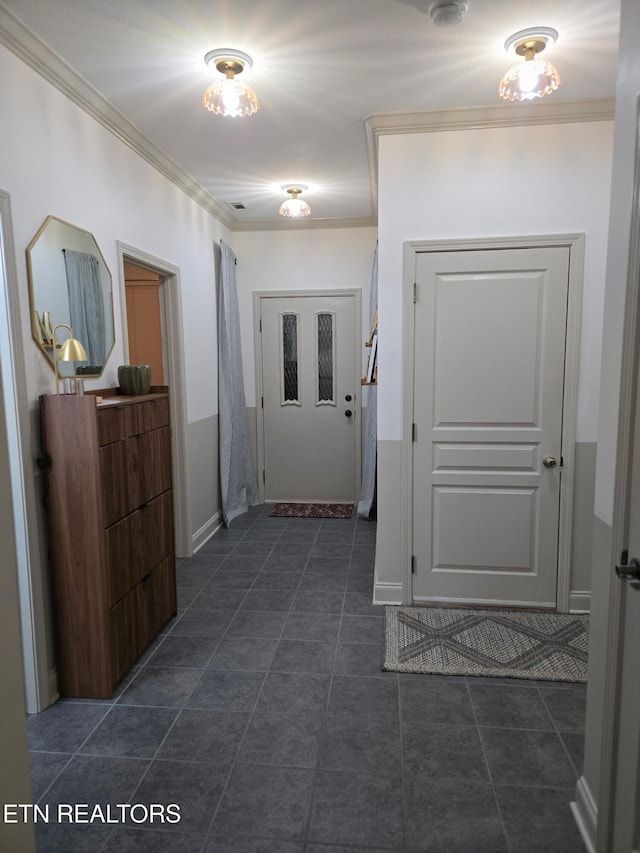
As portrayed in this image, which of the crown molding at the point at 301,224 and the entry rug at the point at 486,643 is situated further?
the crown molding at the point at 301,224

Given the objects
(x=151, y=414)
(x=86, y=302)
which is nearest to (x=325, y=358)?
(x=151, y=414)

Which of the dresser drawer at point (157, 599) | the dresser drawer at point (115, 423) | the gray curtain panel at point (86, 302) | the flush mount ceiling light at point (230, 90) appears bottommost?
the dresser drawer at point (157, 599)

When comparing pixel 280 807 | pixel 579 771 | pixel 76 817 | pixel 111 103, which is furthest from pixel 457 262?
pixel 76 817

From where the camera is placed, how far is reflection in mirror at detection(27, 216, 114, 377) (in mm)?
2217

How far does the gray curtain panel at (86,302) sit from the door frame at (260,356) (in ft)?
8.22

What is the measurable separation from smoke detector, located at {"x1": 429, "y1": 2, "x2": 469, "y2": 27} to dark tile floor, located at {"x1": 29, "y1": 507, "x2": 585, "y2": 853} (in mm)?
2668

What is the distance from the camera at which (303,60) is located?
7.54ft

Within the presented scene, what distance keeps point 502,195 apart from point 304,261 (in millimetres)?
2499

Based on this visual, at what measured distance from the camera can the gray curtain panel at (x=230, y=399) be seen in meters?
4.62

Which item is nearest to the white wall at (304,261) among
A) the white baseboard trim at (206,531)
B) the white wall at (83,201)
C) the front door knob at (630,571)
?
the white wall at (83,201)

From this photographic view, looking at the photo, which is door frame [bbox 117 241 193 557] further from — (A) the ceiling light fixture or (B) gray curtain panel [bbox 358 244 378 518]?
(B) gray curtain panel [bbox 358 244 378 518]

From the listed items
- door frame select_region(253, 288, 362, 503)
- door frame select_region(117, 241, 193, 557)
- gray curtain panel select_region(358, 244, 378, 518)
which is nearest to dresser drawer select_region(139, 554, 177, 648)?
door frame select_region(117, 241, 193, 557)

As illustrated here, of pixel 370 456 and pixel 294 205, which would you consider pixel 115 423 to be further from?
pixel 370 456

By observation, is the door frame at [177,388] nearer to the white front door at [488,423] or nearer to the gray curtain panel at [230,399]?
the gray curtain panel at [230,399]
